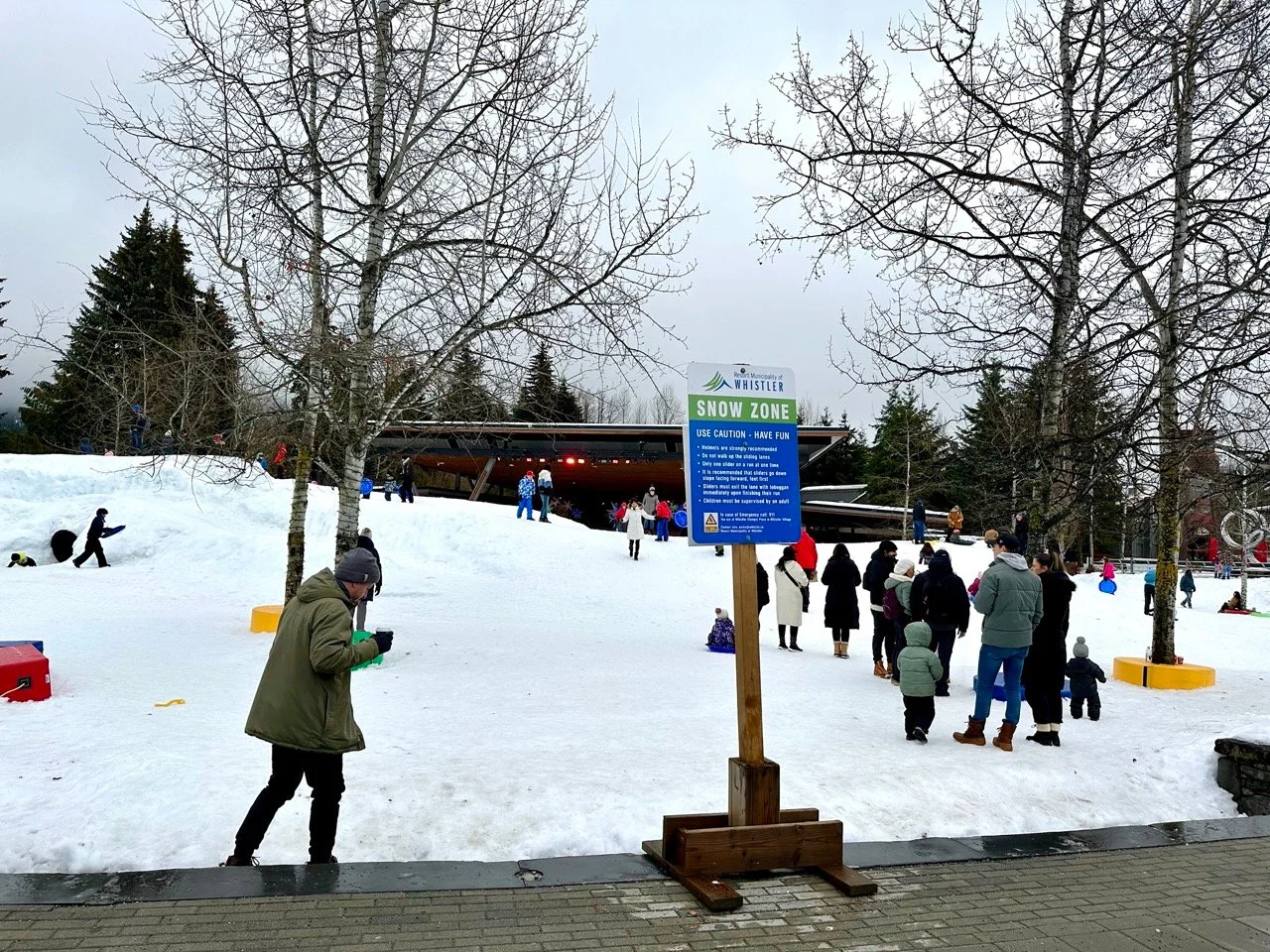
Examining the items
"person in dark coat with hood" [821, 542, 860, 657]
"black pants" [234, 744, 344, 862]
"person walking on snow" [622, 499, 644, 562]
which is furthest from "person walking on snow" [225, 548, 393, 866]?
"person walking on snow" [622, 499, 644, 562]

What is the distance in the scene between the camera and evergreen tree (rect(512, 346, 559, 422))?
37.7 feet

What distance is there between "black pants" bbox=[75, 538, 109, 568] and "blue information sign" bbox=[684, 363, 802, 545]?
781 inches

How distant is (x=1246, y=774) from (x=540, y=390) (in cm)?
893

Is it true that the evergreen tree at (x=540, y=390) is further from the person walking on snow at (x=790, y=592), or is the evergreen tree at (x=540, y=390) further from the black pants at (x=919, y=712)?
the black pants at (x=919, y=712)

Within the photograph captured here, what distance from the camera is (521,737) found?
7.99m

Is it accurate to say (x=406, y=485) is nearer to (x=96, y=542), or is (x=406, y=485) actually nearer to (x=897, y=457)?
→ (x=96, y=542)

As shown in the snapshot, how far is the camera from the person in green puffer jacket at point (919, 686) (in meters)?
8.17

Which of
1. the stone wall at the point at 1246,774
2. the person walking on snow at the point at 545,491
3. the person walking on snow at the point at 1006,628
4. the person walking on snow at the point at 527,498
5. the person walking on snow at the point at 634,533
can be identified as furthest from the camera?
the person walking on snow at the point at 527,498

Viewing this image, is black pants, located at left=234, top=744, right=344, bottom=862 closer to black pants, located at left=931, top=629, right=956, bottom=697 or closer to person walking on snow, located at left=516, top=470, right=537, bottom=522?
black pants, located at left=931, top=629, right=956, bottom=697

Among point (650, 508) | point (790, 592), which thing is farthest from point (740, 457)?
point (650, 508)

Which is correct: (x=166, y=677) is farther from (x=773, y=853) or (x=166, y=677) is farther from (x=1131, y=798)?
(x=1131, y=798)

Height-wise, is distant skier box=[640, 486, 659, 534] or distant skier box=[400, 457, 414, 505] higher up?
distant skier box=[400, 457, 414, 505]

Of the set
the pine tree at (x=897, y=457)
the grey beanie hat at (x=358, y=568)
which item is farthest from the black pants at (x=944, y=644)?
the pine tree at (x=897, y=457)

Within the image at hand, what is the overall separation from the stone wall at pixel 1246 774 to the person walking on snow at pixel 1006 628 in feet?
5.19
